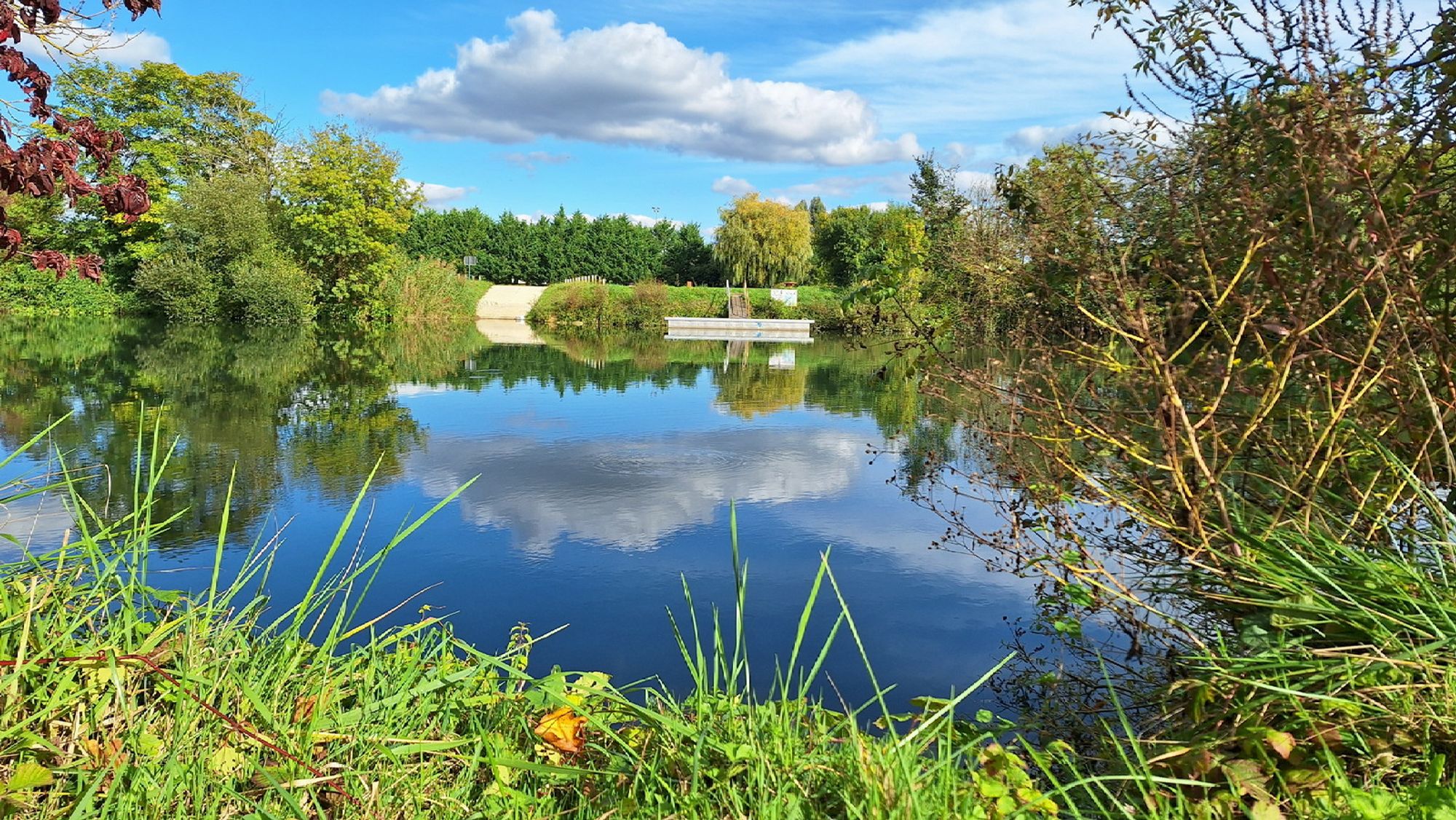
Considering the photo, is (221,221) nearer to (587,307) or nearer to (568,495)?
(587,307)

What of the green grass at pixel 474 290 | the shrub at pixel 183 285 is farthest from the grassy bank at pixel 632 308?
the shrub at pixel 183 285

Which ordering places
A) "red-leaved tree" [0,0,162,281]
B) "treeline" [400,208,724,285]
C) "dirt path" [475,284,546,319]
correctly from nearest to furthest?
1. "red-leaved tree" [0,0,162,281]
2. "dirt path" [475,284,546,319]
3. "treeline" [400,208,724,285]

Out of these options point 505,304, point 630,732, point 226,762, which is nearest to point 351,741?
point 226,762

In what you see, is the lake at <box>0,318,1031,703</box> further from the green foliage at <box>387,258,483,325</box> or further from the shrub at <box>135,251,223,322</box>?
the green foliage at <box>387,258,483,325</box>

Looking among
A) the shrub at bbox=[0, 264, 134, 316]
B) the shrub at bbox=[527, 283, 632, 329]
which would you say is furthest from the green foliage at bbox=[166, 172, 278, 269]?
the shrub at bbox=[527, 283, 632, 329]

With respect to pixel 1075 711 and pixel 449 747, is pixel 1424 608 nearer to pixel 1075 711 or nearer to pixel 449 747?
pixel 1075 711

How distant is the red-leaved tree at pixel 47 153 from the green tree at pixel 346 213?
2833 cm

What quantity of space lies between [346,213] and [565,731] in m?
30.5

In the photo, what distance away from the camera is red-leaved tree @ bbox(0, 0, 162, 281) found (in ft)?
9.33

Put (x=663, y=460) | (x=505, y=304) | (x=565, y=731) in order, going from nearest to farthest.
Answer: (x=565, y=731) → (x=663, y=460) → (x=505, y=304)

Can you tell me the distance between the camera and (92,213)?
100 feet

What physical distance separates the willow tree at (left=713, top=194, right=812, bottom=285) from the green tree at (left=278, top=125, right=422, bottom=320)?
14.7 metres

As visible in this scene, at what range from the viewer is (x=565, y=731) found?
224 cm

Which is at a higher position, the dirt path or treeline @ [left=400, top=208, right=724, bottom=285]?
treeline @ [left=400, top=208, right=724, bottom=285]
